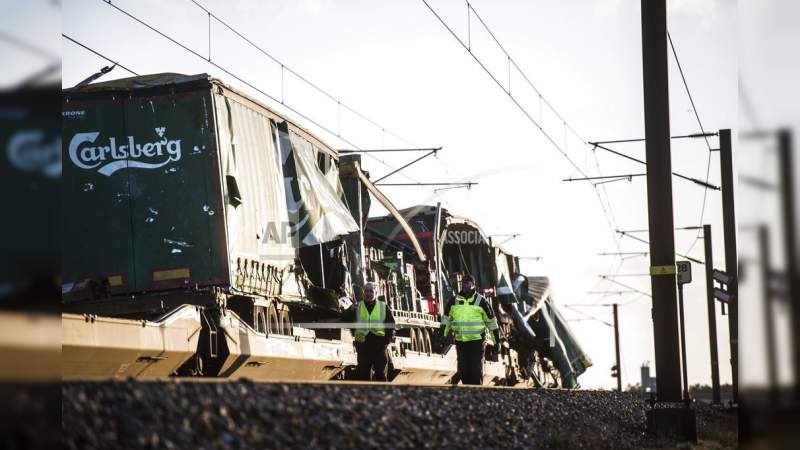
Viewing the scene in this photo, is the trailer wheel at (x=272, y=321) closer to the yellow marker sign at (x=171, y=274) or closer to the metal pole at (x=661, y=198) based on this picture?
the yellow marker sign at (x=171, y=274)

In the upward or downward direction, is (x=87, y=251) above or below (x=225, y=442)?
above

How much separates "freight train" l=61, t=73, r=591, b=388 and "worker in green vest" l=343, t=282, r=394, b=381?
3.17 feet

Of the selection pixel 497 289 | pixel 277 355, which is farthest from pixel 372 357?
pixel 497 289

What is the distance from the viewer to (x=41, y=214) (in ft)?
12.9

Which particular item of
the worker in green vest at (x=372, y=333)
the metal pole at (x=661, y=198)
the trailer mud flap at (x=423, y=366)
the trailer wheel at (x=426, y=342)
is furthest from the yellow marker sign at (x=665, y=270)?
the trailer wheel at (x=426, y=342)

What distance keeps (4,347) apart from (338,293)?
1445 cm

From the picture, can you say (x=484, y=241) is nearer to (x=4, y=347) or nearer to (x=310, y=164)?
(x=310, y=164)

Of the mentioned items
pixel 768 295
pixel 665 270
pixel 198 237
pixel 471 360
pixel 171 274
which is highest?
pixel 198 237

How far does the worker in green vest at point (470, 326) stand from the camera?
1524 cm

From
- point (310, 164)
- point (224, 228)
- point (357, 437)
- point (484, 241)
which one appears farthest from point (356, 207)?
point (357, 437)

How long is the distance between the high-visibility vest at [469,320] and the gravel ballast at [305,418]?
2737mm

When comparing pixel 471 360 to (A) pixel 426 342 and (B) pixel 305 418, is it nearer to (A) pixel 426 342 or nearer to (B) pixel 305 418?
(A) pixel 426 342

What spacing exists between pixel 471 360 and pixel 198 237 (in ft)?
14.8

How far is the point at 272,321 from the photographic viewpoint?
52.9 ft
